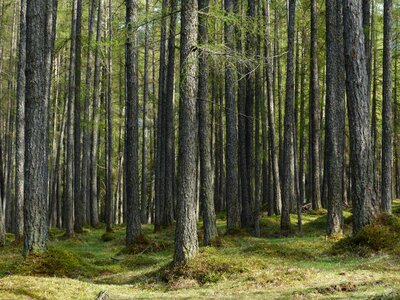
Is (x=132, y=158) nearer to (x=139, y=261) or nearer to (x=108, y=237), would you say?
(x=139, y=261)

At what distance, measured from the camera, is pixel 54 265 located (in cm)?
1157

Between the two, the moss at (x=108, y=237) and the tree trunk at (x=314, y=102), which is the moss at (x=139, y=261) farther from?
the tree trunk at (x=314, y=102)

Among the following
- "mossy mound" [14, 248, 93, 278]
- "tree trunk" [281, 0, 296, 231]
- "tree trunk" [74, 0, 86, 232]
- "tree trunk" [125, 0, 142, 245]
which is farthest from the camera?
"tree trunk" [74, 0, 86, 232]

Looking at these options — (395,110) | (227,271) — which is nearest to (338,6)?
(227,271)

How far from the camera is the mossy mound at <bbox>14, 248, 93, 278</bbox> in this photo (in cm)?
1103

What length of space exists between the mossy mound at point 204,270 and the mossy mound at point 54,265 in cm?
263

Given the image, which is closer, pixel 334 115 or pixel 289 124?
pixel 334 115

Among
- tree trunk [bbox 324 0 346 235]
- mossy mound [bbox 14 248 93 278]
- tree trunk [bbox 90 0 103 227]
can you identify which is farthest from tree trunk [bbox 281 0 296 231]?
tree trunk [bbox 90 0 103 227]

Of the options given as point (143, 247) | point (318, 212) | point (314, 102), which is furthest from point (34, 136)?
point (318, 212)

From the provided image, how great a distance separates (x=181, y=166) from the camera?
10.5 metres

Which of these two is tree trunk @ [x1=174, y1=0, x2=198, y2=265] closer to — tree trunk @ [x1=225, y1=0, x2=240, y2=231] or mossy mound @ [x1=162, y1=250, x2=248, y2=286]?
mossy mound @ [x1=162, y1=250, x2=248, y2=286]

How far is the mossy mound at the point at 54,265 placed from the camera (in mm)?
11026

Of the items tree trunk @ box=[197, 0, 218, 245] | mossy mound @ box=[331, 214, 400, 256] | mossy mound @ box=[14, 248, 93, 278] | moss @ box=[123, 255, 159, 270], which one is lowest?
moss @ box=[123, 255, 159, 270]

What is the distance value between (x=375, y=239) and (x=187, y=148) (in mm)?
4834
